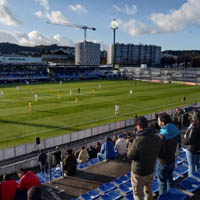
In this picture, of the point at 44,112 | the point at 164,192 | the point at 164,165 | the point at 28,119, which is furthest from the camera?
the point at 44,112

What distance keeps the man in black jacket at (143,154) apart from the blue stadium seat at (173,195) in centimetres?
67

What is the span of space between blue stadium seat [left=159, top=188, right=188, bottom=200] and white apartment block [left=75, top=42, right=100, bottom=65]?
536 ft

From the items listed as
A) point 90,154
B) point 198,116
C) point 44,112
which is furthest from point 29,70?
point 198,116

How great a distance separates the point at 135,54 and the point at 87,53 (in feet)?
139

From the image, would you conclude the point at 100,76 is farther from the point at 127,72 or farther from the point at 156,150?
the point at 156,150

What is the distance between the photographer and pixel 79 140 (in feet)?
50.7

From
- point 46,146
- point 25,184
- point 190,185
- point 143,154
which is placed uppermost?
point 143,154

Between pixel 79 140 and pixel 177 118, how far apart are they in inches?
290

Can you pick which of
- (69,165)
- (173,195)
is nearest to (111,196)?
(173,195)

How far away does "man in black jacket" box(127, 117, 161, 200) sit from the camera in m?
3.95

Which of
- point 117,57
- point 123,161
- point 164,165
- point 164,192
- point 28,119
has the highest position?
point 117,57

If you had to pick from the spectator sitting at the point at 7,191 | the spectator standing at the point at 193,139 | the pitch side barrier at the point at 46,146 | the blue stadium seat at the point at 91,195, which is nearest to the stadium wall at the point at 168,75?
the pitch side barrier at the point at 46,146

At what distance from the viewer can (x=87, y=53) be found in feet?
569

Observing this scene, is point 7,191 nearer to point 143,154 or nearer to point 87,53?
point 143,154
